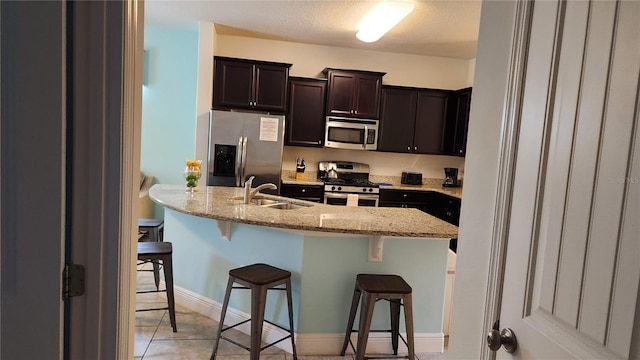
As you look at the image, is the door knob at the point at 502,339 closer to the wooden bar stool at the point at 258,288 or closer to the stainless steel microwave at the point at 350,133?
the wooden bar stool at the point at 258,288

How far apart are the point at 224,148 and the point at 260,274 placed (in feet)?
7.98

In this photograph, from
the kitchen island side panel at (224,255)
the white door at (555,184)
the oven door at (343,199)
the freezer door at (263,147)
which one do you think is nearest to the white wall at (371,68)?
the oven door at (343,199)

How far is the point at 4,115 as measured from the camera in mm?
856

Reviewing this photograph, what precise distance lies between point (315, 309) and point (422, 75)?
3994mm

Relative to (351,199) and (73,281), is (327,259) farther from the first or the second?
→ (351,199)

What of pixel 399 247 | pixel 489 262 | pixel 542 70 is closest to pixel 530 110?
pixel 542 70

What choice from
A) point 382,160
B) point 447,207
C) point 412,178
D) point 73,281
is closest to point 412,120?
point 382,160

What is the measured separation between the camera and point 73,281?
94cm

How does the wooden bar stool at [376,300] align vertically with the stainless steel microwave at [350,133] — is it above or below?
below

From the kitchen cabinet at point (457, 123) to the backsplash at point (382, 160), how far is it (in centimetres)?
41

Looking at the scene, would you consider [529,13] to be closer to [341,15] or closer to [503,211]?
[503,211]

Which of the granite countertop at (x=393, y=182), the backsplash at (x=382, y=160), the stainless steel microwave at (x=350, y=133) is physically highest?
the stainless steel microwave at (x=350, y=133)

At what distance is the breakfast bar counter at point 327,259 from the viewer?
2537 mm

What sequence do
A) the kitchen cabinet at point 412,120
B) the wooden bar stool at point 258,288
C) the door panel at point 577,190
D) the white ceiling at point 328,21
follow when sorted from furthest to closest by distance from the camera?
the kitchen cabinet at point 412,120 → the white ceiling at point 328,21 → the wooden bar stool at point 258,288 → the door panel at point 577,190
